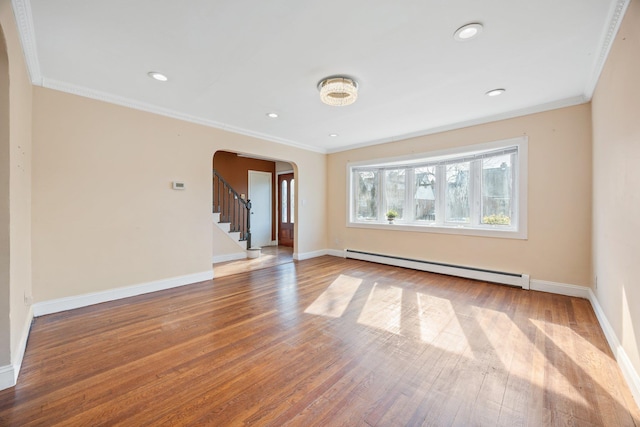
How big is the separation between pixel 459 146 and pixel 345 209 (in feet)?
8.69

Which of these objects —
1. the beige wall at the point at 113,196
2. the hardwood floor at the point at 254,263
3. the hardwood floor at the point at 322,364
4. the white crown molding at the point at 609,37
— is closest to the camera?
the hardwood floor at the point at 322,364

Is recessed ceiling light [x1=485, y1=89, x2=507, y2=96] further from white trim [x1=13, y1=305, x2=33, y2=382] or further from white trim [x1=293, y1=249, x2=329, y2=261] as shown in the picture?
white trim [x1=13, y1=305, x2=33, y2=382]

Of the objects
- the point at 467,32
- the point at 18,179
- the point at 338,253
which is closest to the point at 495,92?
the point at 467,32

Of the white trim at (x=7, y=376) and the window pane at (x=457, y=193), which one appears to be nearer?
the white trim at (x=7, y=376)

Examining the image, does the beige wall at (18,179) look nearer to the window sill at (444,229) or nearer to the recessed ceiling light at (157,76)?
the recessed ceiling light at (157,76)

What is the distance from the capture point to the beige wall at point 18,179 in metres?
1.83

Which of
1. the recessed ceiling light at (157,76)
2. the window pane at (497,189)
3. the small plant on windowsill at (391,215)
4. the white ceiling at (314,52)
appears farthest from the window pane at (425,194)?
the recessed ceiling light at (157,76)

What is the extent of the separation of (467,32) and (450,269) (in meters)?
3.57

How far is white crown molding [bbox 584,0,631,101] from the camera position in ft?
5.95

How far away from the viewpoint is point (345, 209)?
619 cm

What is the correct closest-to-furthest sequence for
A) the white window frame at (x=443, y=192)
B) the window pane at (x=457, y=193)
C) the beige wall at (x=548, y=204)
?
the beige wall at (x=548, y=204) < the white window frame at (x=443, y=192) < the window pane at (x=457, y=193)

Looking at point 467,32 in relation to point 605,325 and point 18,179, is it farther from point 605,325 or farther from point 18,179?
point 18,179

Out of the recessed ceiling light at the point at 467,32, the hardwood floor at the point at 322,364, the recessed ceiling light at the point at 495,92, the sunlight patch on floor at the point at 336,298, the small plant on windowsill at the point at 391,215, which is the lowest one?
the hardwood floor at the point at 322,364

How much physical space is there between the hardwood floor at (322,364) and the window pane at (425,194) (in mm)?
1933
